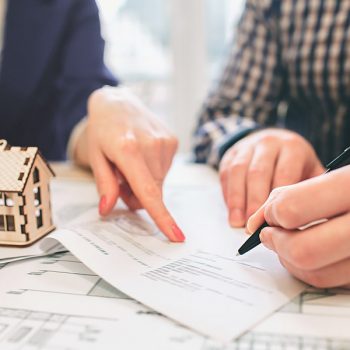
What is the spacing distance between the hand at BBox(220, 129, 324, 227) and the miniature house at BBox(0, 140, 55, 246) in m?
0.20

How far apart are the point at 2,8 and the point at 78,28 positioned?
0.14m

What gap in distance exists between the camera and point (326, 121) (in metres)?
0.98

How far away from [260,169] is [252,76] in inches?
18.2

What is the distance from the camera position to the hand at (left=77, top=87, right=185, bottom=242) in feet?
1.77

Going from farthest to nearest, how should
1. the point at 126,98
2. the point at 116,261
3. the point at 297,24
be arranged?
the point at 297,24, the point at 126,98, the point at 116,261

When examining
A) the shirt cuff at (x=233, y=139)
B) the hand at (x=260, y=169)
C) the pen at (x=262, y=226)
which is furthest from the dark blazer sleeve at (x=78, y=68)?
the pen at (x=262, y=226)

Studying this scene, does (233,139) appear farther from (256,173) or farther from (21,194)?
(21,194)

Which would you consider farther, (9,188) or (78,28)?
(78,28)

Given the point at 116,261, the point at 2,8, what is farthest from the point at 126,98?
the point at 2,8

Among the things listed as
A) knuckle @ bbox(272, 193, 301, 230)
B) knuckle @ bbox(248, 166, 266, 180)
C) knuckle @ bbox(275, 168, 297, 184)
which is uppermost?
knuckle @ bbox(272, 193, 301, 230)

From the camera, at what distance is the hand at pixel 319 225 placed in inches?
14.1

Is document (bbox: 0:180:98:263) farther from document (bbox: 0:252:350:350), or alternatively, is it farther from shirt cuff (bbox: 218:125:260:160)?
shirt cuff (bbox: 218:125:260:160)

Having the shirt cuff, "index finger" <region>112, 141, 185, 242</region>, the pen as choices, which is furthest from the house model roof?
the shirt cuff

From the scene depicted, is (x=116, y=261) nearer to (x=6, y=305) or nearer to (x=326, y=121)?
(x=6, y=305)
